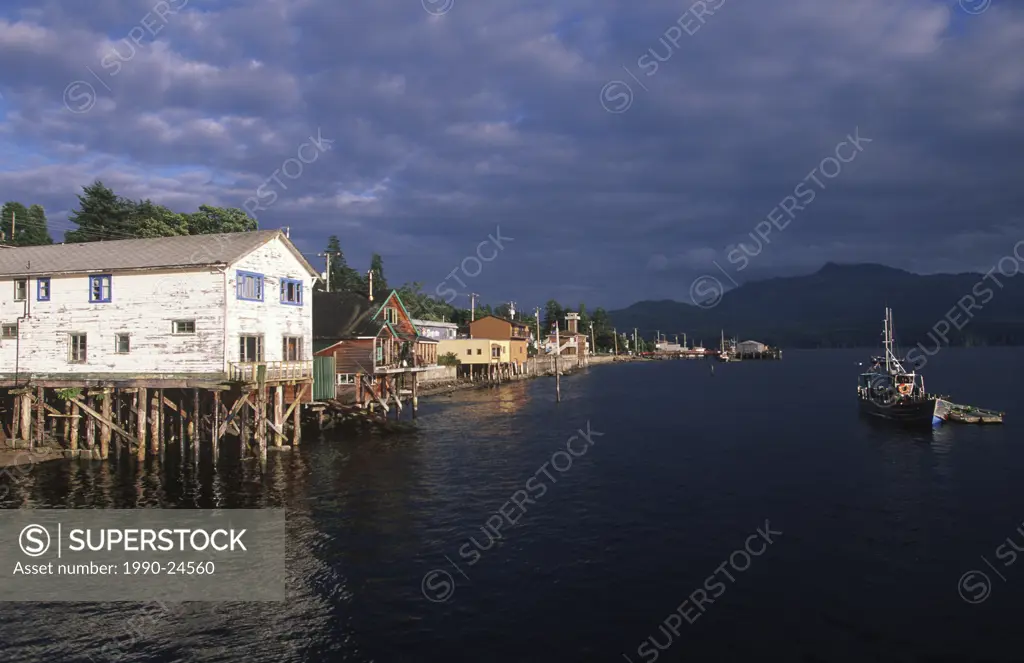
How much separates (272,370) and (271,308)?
3862 mm

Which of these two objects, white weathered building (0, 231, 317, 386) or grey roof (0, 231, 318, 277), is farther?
grey roof (0, 231, 318, 277)

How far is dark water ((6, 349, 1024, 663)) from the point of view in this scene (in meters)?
16.5

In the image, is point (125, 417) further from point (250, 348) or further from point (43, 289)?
point (250, 348)

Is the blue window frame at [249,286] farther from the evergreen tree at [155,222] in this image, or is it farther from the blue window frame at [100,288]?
the evergreen tree at [155,222]

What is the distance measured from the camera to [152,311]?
35.4 meters

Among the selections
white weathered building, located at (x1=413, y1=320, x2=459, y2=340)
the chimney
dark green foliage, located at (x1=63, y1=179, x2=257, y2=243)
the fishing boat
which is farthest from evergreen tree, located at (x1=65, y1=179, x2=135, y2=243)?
the chimney

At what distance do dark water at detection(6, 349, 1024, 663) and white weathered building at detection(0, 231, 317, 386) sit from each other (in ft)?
A: 19.3

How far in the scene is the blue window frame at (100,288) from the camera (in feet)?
119

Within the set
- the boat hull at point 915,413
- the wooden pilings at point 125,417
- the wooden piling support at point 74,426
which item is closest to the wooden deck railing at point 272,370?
the wooden pilings at point 125,417

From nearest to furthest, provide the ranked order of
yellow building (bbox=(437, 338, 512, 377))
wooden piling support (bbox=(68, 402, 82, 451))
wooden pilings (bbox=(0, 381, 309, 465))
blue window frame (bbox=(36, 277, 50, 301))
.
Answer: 1. wooden pilings (bbox=(0, 381, 309, 465))
2. wooden piling support (bbox=(68, 402, 82, 451))
3. blue window frame (bbox=(36, 277, 50, 301))
4. yellow building (bbox=(437, 338, 512, 377))

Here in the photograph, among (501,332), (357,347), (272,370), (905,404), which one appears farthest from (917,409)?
(501,332)

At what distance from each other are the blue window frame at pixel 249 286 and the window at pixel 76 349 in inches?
379

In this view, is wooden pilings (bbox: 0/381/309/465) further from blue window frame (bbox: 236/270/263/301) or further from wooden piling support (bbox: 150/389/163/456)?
blue window frame (bbox: 236/270/263/301)

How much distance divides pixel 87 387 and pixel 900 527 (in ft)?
131
